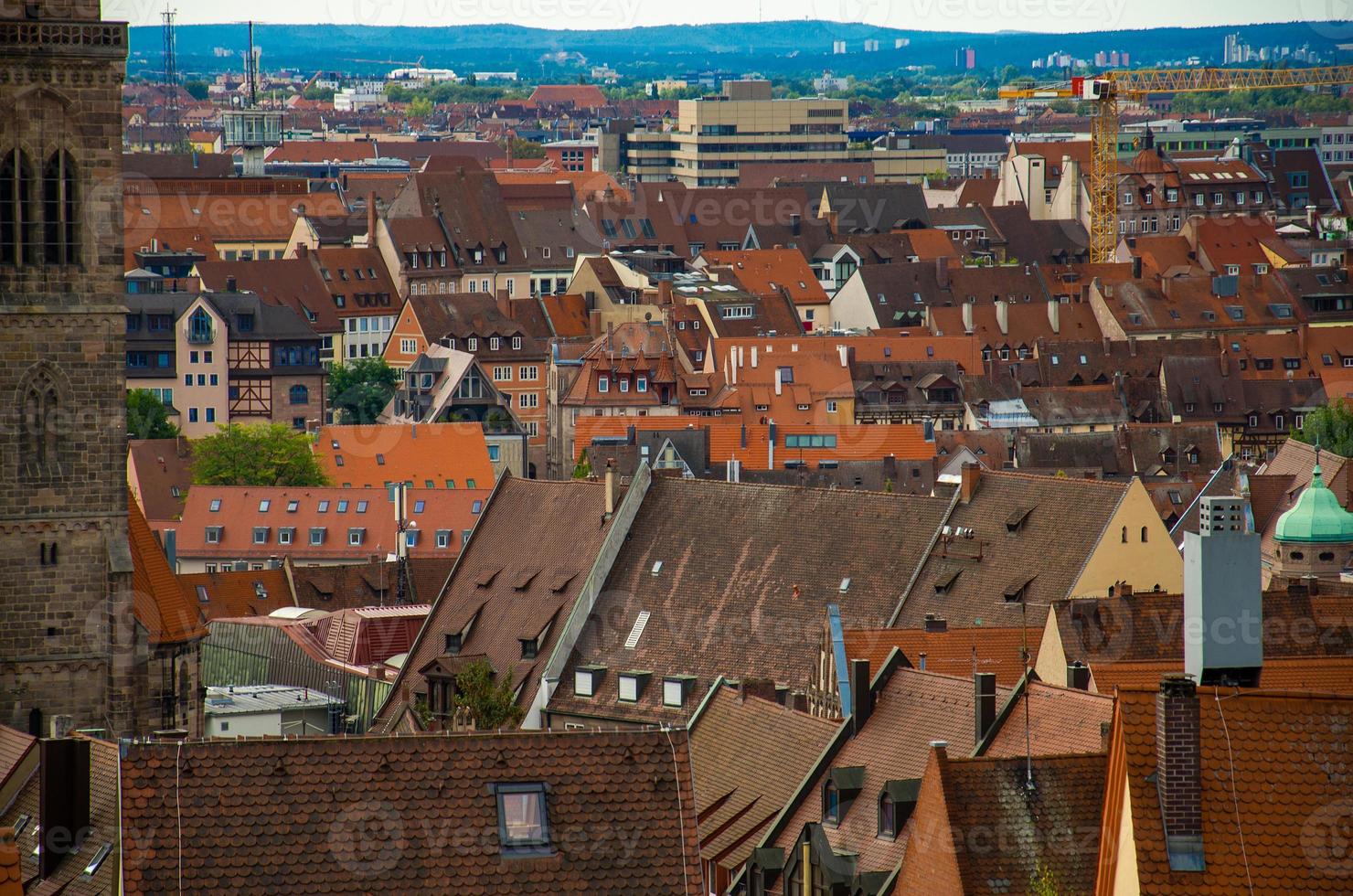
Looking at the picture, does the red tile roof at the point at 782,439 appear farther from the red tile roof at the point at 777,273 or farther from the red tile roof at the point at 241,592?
the red tile roof at the point at 777,273

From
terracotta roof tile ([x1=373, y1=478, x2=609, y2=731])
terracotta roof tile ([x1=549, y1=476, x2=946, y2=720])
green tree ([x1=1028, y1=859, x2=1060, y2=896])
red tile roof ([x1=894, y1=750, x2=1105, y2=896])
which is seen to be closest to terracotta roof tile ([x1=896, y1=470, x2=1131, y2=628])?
terracotta roof tile ([x1=549, y1=476, x2=946, y2=720])

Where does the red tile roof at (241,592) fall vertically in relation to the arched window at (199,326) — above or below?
below

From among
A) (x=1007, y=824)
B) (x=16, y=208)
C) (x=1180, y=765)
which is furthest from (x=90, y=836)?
(x=16, y=208)

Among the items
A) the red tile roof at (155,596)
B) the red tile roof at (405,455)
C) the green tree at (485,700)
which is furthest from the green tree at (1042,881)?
the red tile roof at (405,455)

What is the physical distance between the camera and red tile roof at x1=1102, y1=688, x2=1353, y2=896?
2550 cm

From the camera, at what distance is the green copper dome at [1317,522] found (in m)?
65.1

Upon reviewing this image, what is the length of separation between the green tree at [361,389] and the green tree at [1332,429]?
47442 millimetres

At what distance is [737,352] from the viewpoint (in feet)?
451

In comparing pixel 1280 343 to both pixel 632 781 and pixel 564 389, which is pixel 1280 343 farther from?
pixel 632 781

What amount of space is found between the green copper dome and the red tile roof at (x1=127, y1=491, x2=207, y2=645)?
971 inches

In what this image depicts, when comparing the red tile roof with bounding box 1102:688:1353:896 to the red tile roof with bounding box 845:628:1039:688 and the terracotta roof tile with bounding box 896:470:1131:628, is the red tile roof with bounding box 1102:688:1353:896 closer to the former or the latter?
the red tile roof with bounding box 845:628:1039:688

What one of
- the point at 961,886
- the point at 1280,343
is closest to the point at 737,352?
the point at 1280,343

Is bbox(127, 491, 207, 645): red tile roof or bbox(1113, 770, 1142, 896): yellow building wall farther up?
bbox(127, 491, 207, 645): red tile roof

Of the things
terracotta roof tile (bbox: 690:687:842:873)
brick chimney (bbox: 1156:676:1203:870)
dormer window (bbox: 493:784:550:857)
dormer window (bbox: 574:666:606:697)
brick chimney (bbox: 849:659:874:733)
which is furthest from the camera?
dormer window (bbox: 574:666:606:697)
